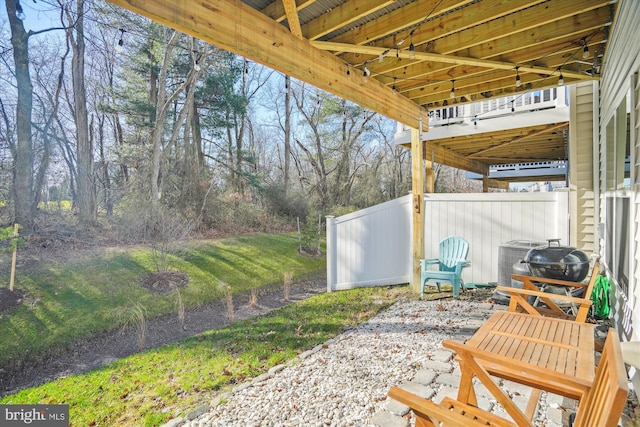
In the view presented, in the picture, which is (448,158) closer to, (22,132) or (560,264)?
(560,264)

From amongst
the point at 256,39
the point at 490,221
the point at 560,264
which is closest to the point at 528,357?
the point at 560,264

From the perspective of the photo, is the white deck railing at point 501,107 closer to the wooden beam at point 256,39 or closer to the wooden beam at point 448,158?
the wooden beam at point 448,158

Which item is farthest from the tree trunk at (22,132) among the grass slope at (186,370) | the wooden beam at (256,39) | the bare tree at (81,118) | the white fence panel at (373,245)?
the wooden beam at (256,39)

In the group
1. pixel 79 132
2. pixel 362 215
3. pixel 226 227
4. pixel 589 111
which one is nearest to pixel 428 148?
pixel 362 215

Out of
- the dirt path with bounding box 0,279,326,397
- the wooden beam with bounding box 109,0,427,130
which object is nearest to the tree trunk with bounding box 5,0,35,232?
the dirt path with bounding box 0,279,326,397

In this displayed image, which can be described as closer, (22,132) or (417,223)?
(417,223)

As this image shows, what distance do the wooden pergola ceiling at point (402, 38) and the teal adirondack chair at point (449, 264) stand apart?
2.13 metres

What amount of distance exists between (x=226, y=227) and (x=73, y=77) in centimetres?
514

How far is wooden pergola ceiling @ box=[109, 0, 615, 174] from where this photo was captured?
2422mm

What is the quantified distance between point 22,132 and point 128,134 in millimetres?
3043

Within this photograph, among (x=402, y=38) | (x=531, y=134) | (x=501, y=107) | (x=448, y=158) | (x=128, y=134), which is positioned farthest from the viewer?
(x=128, y=134)

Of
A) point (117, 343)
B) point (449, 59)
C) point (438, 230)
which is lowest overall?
point (117, 343)

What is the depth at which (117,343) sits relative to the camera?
423 centimetres

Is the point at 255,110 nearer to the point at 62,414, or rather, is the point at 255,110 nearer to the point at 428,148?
the point at 428,148
